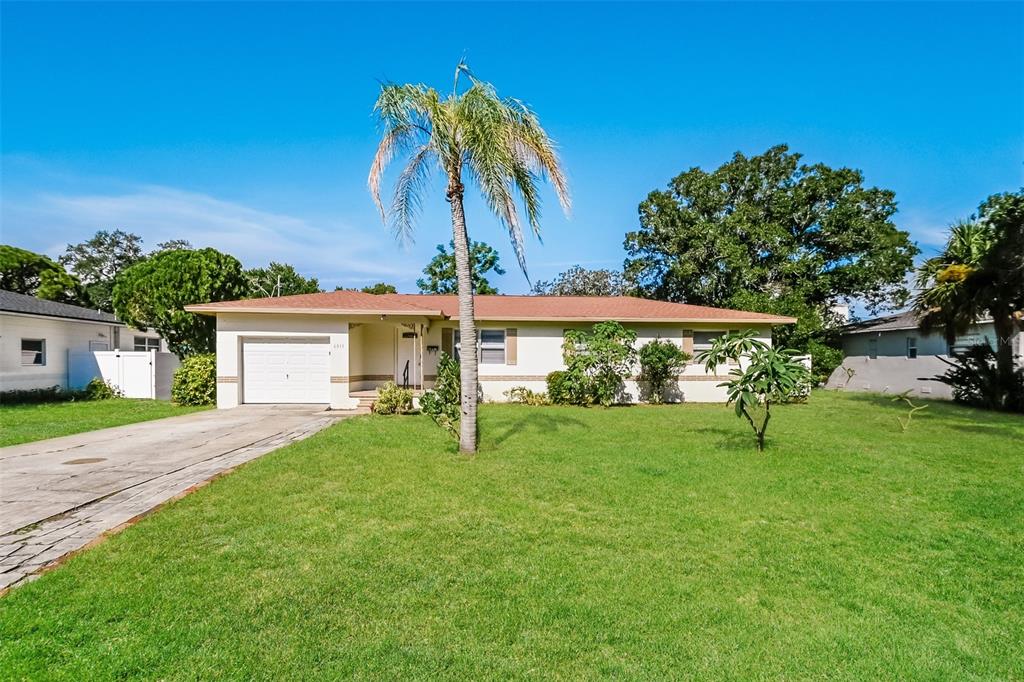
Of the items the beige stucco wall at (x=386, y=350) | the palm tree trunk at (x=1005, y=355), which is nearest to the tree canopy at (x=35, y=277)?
the beige stucco wall at (x=386, y=350)

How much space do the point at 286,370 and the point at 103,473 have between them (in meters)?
7.67

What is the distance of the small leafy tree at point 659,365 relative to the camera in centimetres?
1595

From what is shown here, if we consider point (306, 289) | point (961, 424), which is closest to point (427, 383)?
point (961, 424)

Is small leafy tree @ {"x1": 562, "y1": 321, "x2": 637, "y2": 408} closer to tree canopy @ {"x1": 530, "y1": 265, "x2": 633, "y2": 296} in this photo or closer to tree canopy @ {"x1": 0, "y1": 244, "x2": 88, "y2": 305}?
tree canopy @ {"x1": 530, "y1": 265, "x2": 633, "y2": 296}

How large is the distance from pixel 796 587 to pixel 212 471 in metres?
7.13

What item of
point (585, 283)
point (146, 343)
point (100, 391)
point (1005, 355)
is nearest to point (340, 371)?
point (100, 391)

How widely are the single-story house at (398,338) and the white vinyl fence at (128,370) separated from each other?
5367 mm

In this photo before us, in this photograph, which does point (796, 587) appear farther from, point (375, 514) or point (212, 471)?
point (212, 471)

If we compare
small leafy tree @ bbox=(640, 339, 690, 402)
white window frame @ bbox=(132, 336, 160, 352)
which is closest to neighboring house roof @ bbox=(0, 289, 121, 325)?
white window frame @ bbox=(132, 336, 160, 352)

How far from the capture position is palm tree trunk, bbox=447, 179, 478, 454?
7.86 m

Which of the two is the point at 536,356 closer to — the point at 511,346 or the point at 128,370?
the point at 511,346

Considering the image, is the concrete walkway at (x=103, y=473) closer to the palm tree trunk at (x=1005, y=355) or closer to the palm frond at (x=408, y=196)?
the palm frond at (x=408, y=196)

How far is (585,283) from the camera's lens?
46125 mm

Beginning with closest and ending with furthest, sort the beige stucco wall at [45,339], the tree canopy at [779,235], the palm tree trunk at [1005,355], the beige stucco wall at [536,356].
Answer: the palm tree trunk at [1005,355], the beige stucco wall at [45,339], the beige stucco wall at [536,356], the tree canopy at [779,235]
